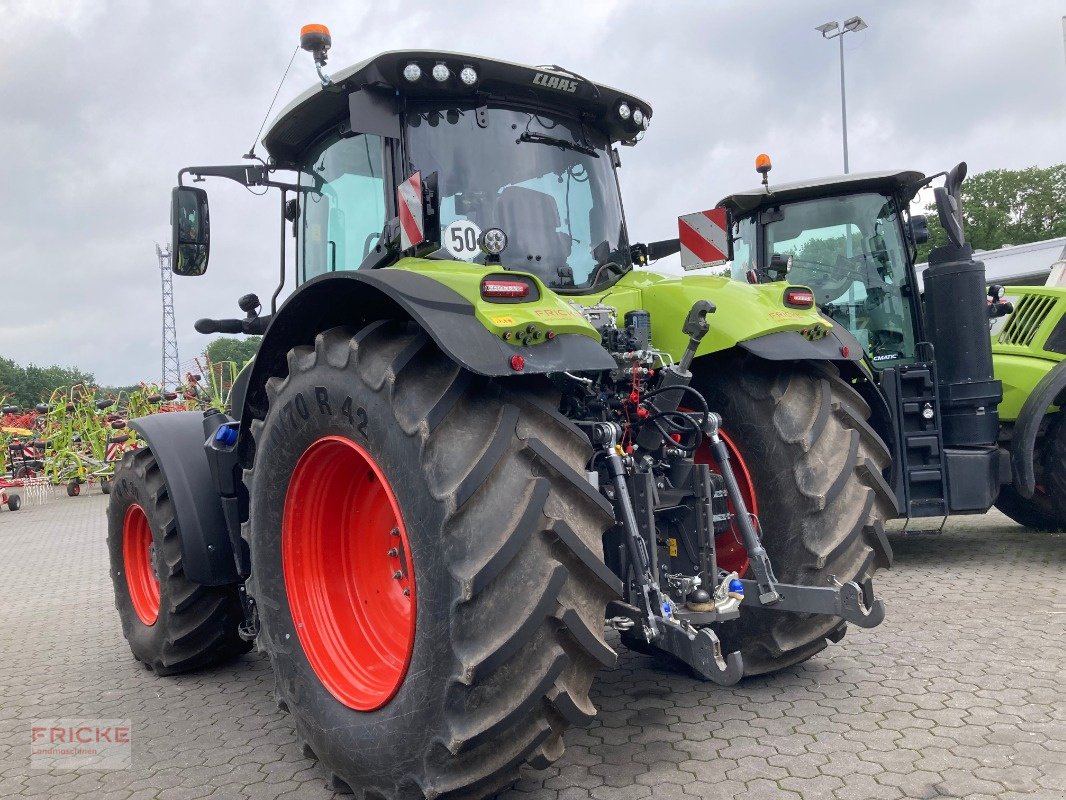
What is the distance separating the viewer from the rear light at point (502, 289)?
8.02ft

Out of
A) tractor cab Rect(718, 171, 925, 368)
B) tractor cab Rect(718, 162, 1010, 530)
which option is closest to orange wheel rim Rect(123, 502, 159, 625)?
tractor cab Rect(718, 162, 1010, 530)

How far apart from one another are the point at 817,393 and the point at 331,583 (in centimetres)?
198

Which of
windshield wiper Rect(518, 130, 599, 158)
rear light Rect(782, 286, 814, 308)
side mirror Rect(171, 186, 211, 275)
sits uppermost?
windshield wiper Rect(518, 130, 599, 158)

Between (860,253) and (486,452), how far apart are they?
17.1ft

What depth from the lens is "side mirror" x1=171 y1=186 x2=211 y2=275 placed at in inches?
150

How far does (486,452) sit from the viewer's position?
7.49 feet

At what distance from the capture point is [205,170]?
393cm

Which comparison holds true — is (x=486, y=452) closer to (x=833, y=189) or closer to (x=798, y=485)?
(x=798, y=485)

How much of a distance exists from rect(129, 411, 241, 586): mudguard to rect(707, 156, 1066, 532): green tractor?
3717 mm

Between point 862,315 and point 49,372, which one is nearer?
point 862,315

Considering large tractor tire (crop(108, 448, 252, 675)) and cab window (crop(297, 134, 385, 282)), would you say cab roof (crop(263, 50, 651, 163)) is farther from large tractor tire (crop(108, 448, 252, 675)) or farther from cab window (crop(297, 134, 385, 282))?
large tractor tire (crop(108, 448, 252, 675))

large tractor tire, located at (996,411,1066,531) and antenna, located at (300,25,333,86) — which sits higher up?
antenna, located at (300,25,333,86)

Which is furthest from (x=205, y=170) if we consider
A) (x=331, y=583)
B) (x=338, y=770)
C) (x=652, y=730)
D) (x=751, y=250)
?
(x=751, y=250)

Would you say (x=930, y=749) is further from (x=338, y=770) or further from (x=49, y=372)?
(x=49, y=372)
